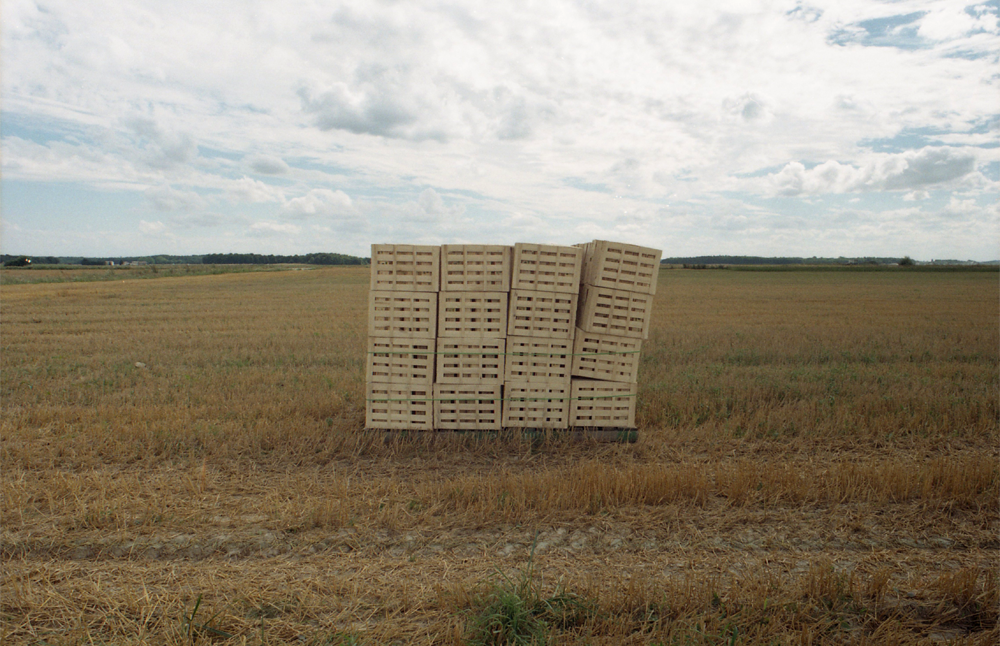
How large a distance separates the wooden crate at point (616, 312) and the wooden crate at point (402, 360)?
2290 millimetres

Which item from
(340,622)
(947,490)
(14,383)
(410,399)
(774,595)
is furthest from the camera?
(14,383)

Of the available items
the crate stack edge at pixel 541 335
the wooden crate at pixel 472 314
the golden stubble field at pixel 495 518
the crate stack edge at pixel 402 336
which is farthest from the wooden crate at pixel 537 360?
the crate stack edge at pixel 402 336

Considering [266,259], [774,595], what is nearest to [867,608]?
[774,595]

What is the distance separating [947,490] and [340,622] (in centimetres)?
637

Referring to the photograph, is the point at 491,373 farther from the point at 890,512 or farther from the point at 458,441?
the point at 890,512

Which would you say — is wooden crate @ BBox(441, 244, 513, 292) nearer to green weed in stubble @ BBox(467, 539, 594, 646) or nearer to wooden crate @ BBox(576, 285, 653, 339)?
wooden crate @ BBox(576, 285, 653, 339)

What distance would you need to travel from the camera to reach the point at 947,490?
6.40 meters

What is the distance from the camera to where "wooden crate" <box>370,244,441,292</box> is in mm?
8133

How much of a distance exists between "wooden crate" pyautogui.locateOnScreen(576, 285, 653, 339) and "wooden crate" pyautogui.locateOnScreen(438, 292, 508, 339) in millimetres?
1232

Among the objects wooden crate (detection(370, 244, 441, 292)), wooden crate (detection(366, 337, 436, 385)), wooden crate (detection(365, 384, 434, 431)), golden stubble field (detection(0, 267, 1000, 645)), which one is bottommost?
golden stubble field (detection(0, 267, 1000, 645))

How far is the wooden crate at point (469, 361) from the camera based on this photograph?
8.25 meters

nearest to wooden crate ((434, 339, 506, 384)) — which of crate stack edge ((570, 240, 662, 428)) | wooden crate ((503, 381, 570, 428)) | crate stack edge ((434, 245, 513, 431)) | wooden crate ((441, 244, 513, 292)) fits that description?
crate stack edge ((434, 245, 513, 431))

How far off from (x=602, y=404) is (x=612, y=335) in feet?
3.29

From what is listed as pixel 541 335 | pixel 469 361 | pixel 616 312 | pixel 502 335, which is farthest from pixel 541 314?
pixel 469 361
